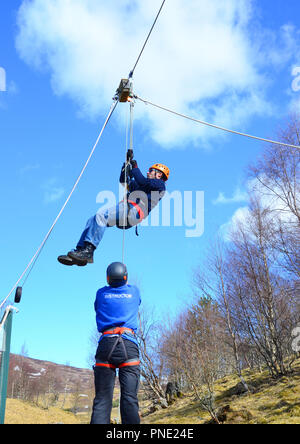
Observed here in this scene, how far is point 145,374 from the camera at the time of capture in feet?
63.8

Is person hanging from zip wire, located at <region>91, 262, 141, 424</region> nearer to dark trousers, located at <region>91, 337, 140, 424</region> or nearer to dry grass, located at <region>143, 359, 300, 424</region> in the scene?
dark trousers, located at <region>91, 337, 140, 424</region>

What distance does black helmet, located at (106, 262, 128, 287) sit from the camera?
144 inches

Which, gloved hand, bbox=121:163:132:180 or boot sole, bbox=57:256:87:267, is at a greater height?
gloved hand, bbox=121:163:132:180

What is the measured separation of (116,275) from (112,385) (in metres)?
0.98

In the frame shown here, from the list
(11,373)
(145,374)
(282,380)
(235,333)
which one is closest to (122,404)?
(282,380)

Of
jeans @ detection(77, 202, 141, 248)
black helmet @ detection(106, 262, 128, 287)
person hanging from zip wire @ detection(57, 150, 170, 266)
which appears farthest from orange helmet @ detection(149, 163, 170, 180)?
black helmet @ detection(106, 262, 128, 287)

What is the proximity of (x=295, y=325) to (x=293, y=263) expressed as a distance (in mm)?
2789

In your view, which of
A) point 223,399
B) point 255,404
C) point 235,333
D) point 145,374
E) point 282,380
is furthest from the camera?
point 145,374

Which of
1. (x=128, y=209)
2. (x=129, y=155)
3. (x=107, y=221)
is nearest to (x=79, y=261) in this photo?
(x=107, y=221)

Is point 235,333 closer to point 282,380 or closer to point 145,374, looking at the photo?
point 282,380

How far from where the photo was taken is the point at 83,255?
4832 mm

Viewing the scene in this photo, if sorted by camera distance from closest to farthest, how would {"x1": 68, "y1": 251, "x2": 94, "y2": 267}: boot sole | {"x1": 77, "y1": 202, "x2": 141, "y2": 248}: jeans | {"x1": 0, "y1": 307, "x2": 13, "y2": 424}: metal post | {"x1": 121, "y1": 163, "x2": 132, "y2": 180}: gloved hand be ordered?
{"x1": 0, "y1": 307, "x2": 13, "y2": 424}: metal post → {"x1": 68, "y1": 251, "x2": 94, "y2": 267}: boot sole → {"x1": 77, "y1": 202, "x2": 141, "y2": 248}: jeans → {"x1": 121, "y1": 163, "x2": 132, "y2": 180}: gloved hand

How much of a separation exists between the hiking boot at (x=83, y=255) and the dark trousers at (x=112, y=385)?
1550 mm
